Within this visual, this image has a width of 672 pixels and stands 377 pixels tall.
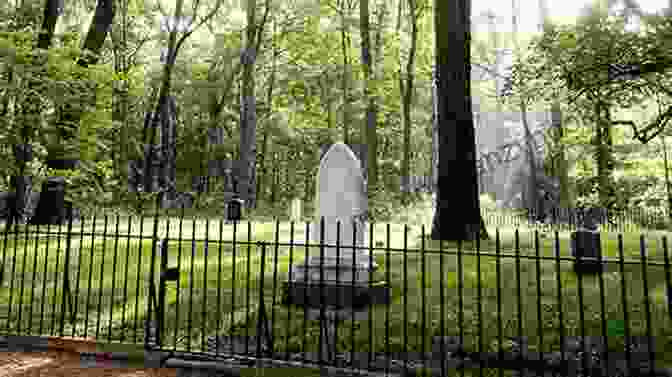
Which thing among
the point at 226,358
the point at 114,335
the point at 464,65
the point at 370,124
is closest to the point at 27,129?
the point at 114,335

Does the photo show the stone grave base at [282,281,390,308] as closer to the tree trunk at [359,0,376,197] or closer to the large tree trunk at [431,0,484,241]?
the large tree trunk at [431,0,484,241]

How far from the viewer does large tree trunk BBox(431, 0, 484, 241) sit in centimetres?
1102

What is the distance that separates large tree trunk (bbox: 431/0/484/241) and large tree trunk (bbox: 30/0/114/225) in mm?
8569

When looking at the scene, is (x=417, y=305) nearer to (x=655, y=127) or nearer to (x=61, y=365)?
A: (x=61, y=365)

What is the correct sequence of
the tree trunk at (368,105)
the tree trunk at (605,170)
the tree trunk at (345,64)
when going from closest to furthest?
the tree trunk at (605,170)
the tree trunk at (368,105)
the tree trunk at (345,64)

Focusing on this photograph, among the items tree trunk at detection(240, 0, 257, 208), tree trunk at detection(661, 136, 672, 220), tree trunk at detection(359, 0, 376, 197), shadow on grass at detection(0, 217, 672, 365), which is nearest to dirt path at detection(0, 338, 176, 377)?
shadow on grass at detection(0, 217, 672, 365)

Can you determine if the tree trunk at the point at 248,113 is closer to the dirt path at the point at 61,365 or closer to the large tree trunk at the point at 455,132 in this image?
the large tree trunk at the point at 455,132

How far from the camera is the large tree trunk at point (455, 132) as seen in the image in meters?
11.0

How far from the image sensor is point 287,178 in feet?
166

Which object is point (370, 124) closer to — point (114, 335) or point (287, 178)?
point (114, 335)

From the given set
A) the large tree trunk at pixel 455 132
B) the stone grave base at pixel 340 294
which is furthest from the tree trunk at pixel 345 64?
the stone grave base at pixel 340 294

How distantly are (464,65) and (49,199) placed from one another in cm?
1357

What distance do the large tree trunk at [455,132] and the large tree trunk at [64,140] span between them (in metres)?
8.57

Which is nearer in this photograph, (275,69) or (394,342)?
(394,342)
